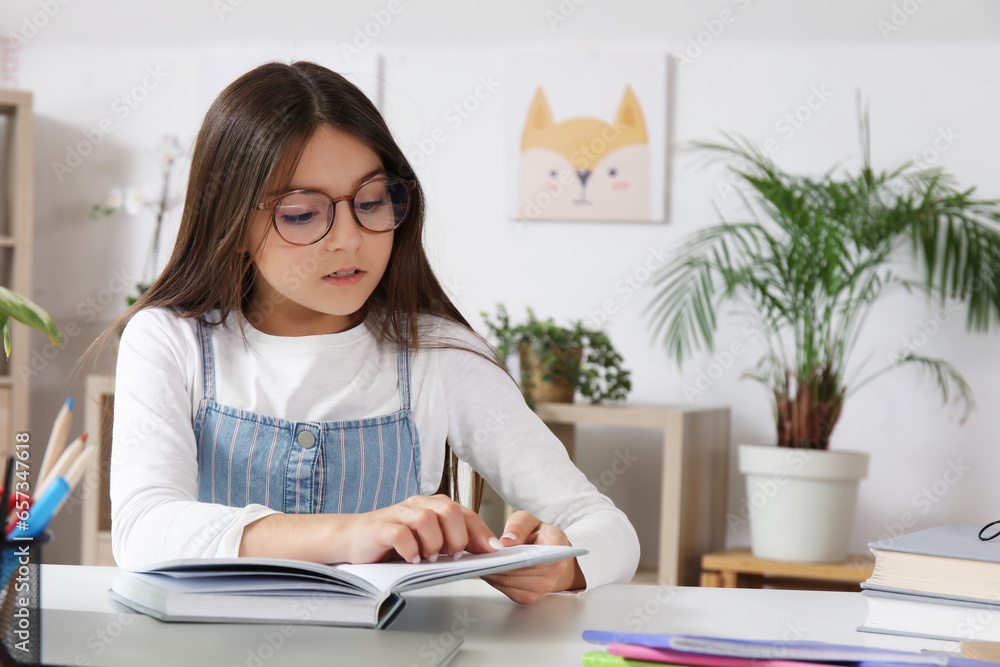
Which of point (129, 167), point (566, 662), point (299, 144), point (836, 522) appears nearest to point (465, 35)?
point (129, 167)

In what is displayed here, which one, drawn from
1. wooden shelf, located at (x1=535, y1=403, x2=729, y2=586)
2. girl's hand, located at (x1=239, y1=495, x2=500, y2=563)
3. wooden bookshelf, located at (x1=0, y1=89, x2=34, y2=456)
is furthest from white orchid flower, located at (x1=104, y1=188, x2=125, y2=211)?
girl's hand, located at (x1=239, y1=495, x2=500, y2=563)

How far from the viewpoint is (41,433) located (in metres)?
3.00

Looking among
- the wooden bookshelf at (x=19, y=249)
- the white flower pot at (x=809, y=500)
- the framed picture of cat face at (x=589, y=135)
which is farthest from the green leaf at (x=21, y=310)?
the wooden bookshelf at (x=19, y=249)

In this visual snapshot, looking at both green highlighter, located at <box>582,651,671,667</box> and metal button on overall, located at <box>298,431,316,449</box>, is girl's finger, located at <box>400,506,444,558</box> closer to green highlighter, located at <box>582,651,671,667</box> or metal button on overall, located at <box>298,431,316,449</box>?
green highlighter, located at <box>582,651,671,667</box>

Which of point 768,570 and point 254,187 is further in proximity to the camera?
point 768,570

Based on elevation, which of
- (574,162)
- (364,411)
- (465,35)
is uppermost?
(465,35)

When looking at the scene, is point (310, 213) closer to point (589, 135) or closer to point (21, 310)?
point (21, 310)

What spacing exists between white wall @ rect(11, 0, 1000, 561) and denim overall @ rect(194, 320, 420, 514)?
1629 mm

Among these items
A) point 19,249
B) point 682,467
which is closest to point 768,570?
point 682,467

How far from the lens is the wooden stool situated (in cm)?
219

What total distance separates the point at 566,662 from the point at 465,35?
241 centimetres

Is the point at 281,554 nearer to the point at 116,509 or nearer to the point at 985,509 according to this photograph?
the point at 116,509

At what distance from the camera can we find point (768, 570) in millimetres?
2217

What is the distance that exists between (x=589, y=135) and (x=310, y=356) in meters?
1.76
